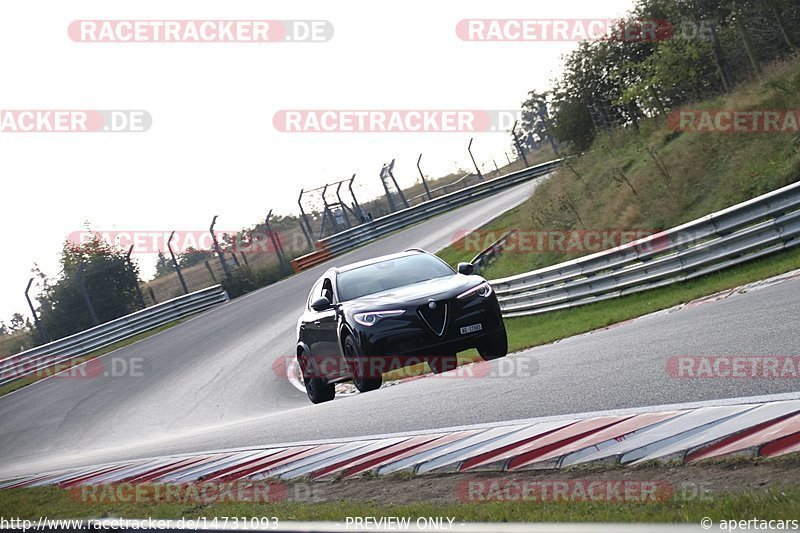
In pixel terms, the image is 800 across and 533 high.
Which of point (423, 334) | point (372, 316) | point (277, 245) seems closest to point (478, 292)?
point (423, 334)

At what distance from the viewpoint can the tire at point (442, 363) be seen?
7977 mm

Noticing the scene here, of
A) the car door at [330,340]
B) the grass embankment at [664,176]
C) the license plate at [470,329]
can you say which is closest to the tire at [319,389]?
the car door at [330,340]

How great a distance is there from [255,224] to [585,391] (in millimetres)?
27626

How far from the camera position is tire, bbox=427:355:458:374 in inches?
314

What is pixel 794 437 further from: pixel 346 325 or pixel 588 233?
pixel 588 233

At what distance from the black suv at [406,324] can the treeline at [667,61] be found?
15747mm

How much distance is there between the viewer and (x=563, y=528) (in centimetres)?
286

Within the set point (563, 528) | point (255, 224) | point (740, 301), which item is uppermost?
point (255, 224)

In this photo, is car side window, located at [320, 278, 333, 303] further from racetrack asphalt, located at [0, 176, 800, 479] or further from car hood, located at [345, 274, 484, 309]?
racetrack asphalt, located at [0, 176, 800, 479]

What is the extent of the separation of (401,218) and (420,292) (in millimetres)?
31537

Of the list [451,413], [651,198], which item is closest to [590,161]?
[651,198]

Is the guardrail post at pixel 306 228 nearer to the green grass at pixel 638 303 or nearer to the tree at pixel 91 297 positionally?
the tree at pixel 91 297

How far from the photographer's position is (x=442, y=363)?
316 inches

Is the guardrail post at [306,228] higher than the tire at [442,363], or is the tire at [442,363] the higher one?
the guardrail post at [306,228]
